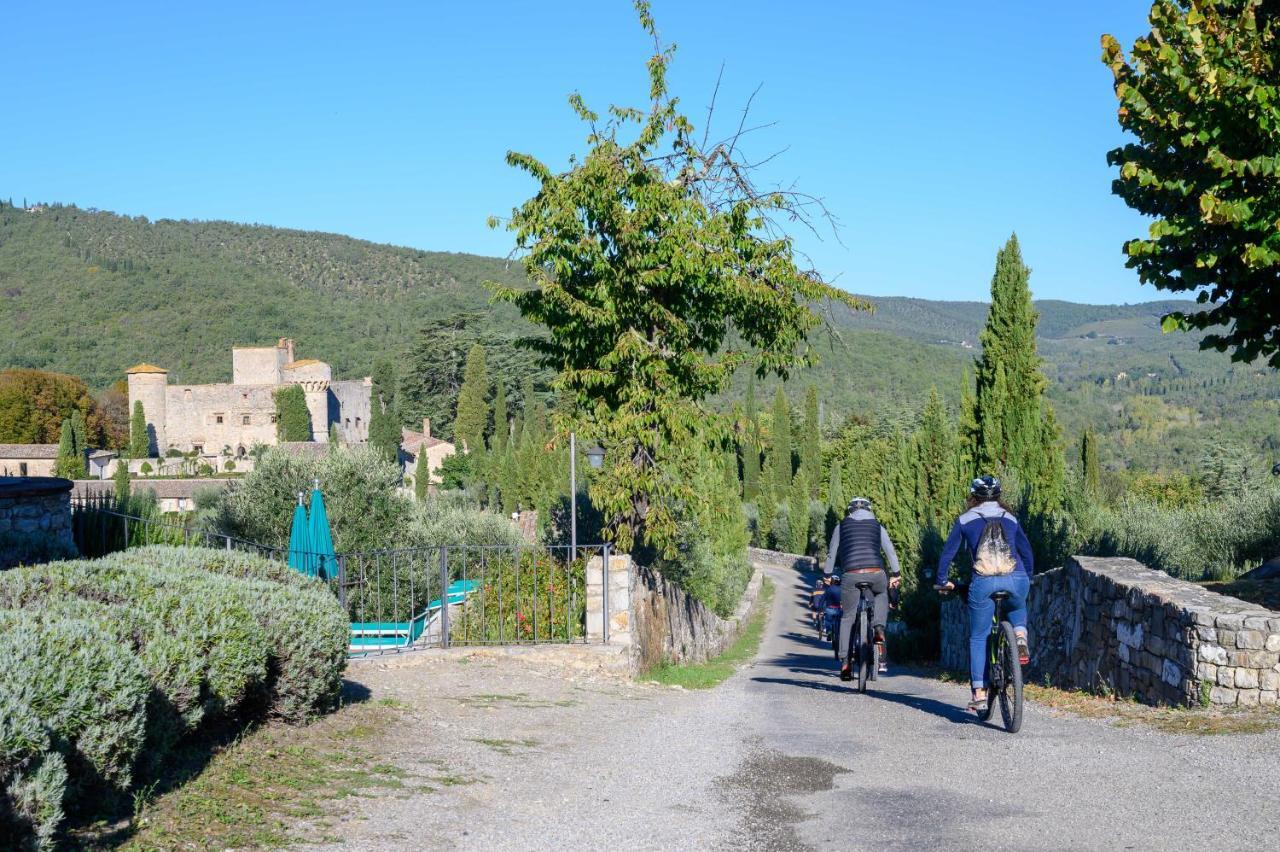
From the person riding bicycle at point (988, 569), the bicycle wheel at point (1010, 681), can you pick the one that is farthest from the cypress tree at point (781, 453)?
the bicycle wheel at point (1010, 681)

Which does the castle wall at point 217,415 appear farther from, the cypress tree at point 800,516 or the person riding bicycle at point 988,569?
the person riding bicycle at point 988,569

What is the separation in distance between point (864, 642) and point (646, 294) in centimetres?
526

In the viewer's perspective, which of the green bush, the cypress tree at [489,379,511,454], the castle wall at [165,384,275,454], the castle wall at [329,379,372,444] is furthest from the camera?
the castle wall at [329,379,372,444]

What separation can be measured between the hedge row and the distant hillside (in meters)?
86.3

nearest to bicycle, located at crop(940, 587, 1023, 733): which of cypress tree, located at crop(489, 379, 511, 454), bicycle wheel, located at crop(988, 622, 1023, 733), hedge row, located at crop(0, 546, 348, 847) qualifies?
bicycle wheel, located at crop(988, 622, 1023, 733)

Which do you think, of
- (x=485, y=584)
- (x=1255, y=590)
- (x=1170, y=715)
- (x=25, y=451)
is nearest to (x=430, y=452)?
(x=25, y=451)

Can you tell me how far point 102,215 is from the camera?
166000 millimetres

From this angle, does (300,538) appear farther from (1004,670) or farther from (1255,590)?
(1255,590)

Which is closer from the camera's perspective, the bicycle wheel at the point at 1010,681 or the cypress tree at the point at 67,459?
the bicycle wheel at the point at 1010,681

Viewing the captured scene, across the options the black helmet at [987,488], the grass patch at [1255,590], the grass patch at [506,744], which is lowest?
the grass patch at [506,744]

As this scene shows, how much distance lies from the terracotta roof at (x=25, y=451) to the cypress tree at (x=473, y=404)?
26.5 metres

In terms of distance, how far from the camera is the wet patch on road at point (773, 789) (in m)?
5.07

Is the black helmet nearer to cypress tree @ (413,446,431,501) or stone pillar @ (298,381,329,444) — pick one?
cypress tree @ (413,446,431,501)

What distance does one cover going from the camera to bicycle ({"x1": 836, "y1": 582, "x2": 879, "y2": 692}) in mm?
9297
